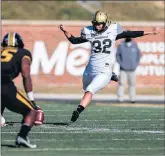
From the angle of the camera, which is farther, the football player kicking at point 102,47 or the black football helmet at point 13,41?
Result: the football player kicking at point 102,47

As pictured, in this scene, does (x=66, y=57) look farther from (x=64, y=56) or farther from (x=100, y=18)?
(x=100, y=18)

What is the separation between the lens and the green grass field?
32.8ft

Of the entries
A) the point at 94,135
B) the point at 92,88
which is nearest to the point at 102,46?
the point at 92,88

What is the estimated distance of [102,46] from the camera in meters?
13.0

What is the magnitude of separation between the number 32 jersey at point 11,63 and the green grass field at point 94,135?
0.86 metres

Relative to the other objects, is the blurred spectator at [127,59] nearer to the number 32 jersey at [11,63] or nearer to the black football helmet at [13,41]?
the black football helmet at [13,41]

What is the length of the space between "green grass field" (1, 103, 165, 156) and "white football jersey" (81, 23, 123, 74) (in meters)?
0.89

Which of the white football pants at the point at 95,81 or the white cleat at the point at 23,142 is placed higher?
the white football pants at the point at 95,81

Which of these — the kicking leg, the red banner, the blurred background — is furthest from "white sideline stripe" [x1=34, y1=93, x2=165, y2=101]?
the kicking leg

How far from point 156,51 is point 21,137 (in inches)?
685

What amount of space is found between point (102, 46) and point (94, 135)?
6.38 feet

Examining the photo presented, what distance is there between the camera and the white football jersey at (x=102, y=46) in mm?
12984

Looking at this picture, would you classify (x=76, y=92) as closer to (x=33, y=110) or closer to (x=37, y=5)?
(x=33, y=110)

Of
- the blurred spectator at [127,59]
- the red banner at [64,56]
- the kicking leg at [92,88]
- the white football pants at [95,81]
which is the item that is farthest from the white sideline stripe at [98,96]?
the kicking leg at [92,88]
